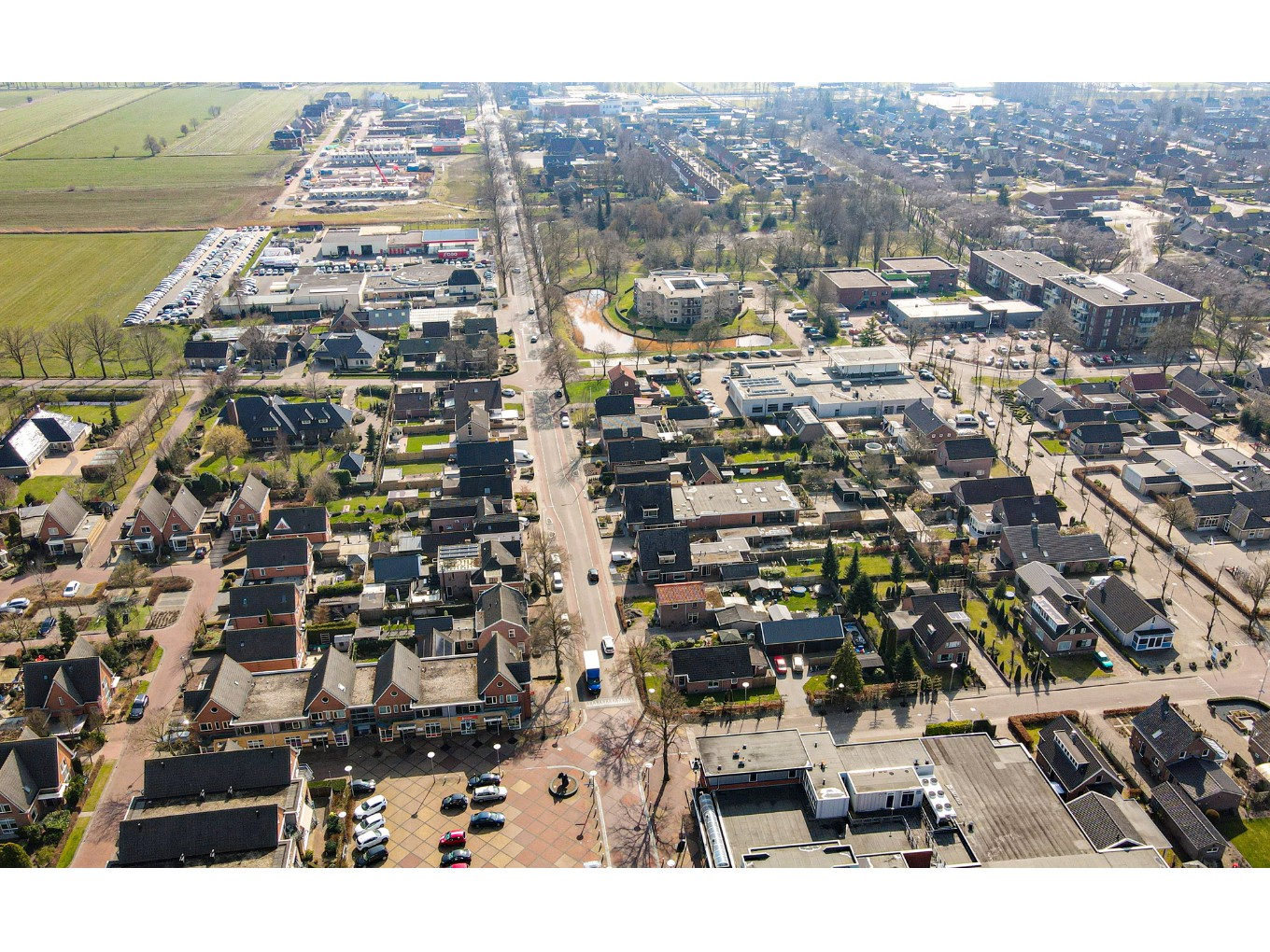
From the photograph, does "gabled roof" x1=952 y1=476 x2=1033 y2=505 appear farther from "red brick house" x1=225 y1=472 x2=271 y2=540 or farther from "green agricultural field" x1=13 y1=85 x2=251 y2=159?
"green agricultural field" x1=13 y1=85 x2=251 y2=159

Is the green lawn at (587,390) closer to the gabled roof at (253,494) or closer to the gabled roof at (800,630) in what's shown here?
the gabled roof at (253,494)

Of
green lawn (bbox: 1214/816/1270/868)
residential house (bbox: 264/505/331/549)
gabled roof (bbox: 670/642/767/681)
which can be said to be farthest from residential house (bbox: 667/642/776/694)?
residential house (bbox: 264/505/331/549)

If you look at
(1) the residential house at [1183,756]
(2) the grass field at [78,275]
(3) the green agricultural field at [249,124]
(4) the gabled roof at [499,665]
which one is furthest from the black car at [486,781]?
(3) the green agricultural field at [249,124]

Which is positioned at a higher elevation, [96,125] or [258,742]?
[96,125]

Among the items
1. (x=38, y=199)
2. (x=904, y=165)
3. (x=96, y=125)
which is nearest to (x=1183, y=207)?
(x=904, y=165)

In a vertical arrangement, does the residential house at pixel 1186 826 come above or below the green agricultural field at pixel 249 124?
below

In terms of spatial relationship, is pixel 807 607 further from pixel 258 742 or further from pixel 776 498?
pixel 258 742
